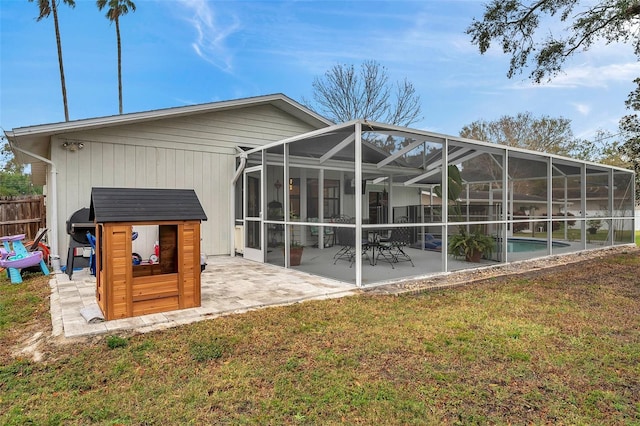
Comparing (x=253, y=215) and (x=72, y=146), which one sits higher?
(x=72, y=146)

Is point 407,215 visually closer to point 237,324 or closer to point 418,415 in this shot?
point 237,324

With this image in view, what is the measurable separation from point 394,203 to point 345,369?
6868 mm

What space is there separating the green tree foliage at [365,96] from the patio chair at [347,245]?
14540mm

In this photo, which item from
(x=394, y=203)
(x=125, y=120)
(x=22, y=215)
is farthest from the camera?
(x=22, y=215)

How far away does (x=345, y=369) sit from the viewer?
2738 millimetres

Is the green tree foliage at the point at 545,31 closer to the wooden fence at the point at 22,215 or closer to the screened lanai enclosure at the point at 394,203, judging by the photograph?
the screened lanai enclosure at the point at 394,203

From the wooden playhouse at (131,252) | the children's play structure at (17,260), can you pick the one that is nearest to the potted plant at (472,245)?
the wooden playhouse at (131,252)

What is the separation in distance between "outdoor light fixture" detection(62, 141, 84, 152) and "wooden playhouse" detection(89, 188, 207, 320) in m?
4.05

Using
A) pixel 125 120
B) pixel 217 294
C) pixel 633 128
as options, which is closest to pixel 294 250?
pixel 217 294

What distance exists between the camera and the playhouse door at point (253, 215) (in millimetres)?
7832

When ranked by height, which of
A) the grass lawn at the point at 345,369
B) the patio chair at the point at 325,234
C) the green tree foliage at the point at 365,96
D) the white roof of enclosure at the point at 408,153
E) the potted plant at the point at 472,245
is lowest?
the grass lawn at the point at 345,369

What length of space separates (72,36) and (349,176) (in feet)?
58.8

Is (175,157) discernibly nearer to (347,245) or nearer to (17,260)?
(17,260)

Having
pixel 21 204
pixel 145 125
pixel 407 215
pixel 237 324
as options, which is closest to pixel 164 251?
pixel 237 324
